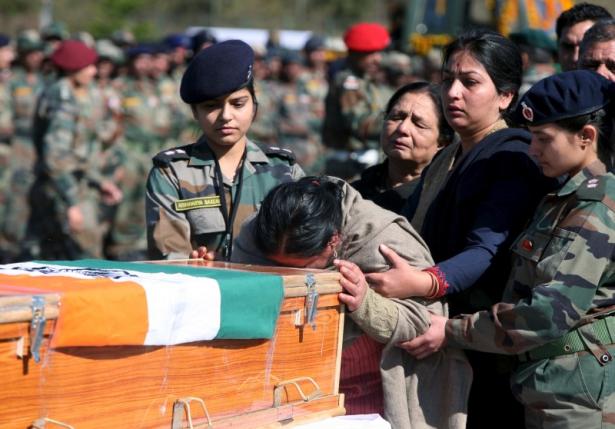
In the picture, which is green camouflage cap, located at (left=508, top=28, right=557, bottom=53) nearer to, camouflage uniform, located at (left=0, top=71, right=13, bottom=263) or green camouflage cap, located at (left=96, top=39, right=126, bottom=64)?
camouflage uniform, located at (left=0, top=71, right=13, bottom=263)

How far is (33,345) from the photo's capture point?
2582 millimetres

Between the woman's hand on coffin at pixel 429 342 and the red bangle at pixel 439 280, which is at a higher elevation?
the red bangle at pixel 439 280

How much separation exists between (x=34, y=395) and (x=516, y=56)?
2.16 meters

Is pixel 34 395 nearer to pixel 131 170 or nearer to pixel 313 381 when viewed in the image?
pixel 313 381

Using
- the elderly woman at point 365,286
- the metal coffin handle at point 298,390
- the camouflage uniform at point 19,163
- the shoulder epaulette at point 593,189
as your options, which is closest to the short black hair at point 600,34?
the shoulder epaulette at point 593,189

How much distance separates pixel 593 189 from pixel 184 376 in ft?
4.54

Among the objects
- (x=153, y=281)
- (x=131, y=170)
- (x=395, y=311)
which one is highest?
(x=153, y=281)

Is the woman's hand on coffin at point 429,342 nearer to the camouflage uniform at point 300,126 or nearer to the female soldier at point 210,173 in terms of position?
the female soldier at point 210,173

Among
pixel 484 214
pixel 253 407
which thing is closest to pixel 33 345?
pixel 253 407

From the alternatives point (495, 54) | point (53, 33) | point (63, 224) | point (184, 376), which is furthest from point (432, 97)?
point (53, 33)

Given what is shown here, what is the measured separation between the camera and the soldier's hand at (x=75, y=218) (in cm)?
949

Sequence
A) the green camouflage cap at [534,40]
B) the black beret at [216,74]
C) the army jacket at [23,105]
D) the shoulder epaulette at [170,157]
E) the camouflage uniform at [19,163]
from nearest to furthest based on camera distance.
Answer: the black beret at [216,74] < the shoulder epaulette at [170,157] < the green camouflage cap at [534,40] < the camouflage uniform at [19,163] < the army jacket at [23,105]

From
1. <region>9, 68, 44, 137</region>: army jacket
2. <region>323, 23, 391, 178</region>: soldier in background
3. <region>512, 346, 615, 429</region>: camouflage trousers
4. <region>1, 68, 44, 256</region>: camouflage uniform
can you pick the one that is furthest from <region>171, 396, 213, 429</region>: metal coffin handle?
<region>9, 68, 44, 137</region>: army jacket

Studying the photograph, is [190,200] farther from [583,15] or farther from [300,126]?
[300,126]
